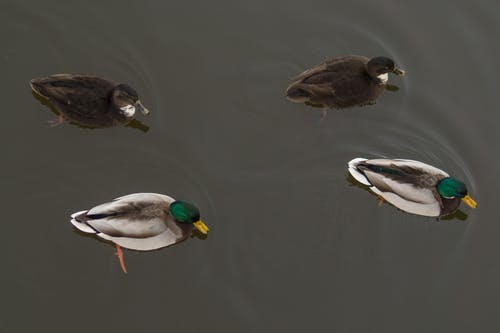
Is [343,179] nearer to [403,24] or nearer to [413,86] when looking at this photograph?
[413,86]

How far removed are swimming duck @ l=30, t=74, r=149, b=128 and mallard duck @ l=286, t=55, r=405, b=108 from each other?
1458mm

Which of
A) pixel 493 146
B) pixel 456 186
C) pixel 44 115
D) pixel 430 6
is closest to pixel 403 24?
pixel 430 6

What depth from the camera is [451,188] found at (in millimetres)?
5699

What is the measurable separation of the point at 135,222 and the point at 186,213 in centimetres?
41

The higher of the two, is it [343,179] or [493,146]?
[493,146]

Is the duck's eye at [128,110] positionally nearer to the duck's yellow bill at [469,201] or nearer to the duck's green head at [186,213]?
the duck's green head at [186,213]

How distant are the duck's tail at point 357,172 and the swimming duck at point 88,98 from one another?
6.21 ft

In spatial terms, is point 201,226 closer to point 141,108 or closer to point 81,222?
point 81,222

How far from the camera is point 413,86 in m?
6.70

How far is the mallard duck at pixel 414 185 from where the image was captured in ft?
18.7

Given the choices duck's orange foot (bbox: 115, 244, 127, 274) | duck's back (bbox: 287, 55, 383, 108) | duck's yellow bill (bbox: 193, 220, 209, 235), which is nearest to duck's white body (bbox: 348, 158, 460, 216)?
duck's back (bbox: 287, 55, 383, 108)

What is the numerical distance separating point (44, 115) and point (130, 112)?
819mm

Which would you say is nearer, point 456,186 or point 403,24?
point 456,186

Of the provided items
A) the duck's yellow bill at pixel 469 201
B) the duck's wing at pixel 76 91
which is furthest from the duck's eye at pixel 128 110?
the duck's yellow bill at pixel 469 201
